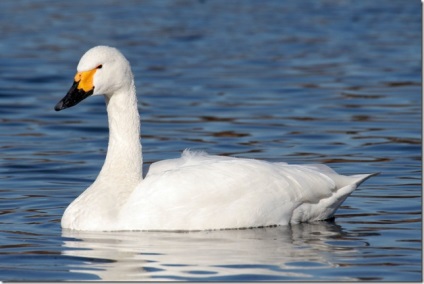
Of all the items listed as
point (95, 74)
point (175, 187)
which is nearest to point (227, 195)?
point (175, 187)

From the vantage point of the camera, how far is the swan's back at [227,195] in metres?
9.13

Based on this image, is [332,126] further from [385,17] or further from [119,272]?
[385,17]

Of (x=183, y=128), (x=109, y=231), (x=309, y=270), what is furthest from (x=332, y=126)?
(x=309, y=270)

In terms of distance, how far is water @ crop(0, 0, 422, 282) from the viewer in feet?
27.3

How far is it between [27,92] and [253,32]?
7.29m

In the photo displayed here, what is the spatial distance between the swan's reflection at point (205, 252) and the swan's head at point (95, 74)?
1130 millimetres

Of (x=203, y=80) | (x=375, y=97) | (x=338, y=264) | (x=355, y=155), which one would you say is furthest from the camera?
(x=203, y=80)

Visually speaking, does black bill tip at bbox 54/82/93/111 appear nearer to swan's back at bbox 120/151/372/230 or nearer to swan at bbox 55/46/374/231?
swan at bbox 55/46/374/231

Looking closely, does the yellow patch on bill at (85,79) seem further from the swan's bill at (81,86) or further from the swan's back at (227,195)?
the swan's back at (227,195)

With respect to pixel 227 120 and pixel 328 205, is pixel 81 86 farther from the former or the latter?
pixel 227 120

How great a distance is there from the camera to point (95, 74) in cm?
946

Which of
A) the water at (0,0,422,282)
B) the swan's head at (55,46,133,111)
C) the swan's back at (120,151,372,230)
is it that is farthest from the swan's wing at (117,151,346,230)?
the swan's head at (55,46,133,111)

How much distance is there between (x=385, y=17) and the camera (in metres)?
25.8

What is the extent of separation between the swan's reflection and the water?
2 centimetres
